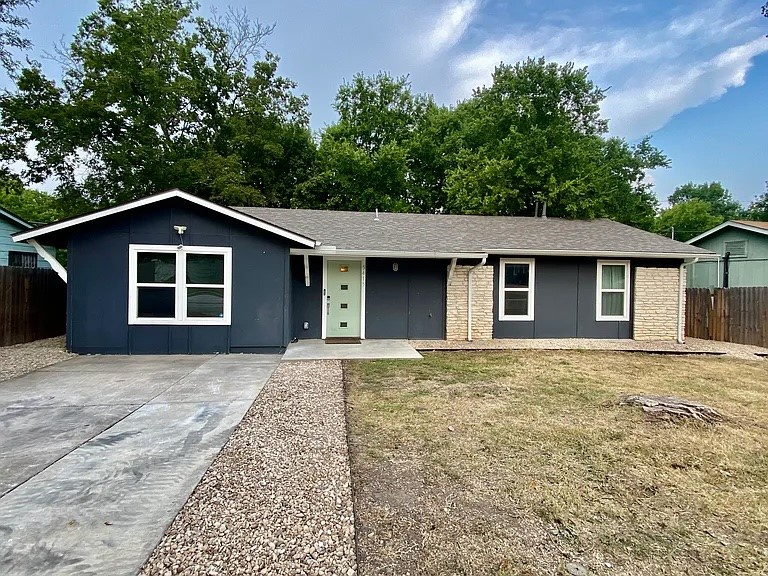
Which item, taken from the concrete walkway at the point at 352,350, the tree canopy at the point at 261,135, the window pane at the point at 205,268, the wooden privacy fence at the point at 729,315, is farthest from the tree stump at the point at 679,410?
the tree canopy at the point at 261,135

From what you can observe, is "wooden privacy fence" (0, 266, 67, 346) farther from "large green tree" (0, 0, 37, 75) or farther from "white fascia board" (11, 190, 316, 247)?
"large green tree" (0, 0, 37, 75)

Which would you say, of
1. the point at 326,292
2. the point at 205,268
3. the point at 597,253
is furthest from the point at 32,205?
the point at 597,253

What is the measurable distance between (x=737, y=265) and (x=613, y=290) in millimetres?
8389

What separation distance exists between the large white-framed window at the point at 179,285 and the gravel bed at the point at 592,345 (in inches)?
167

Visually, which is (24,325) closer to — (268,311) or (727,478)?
(268,311)

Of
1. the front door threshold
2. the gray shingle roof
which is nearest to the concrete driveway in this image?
the front door threshold

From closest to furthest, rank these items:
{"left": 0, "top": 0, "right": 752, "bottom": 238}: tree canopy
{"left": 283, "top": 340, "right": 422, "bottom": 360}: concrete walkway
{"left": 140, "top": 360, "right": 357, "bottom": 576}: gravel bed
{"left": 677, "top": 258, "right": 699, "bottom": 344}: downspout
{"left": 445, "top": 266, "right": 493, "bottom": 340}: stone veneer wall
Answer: {"left": 140, "top": 360, "right": 357, "bottom": 576}: gravel bed → {"left": 283, "top": 340, "right": 422, "bottom": 360}: concrete walkway → {"left": 445, "top": 266, "right": 493, "bottom": 340}: stone veneer wall → {"left": 677, "top": 258, "right": 699, "bottom": 344}: downspout → {"left": 0, "top": 0, "right": 752, "bottom": 238}: tree canopy

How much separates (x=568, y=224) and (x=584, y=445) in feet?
Answer: 35.0

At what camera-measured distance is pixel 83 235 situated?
8.03 metres

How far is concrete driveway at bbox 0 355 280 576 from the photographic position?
A: 231cm

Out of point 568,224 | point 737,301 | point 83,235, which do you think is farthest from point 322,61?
point 737,301

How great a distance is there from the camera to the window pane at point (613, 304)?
35.4 ft

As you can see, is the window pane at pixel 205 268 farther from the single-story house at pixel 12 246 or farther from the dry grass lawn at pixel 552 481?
the single-story house at pixel 12 246

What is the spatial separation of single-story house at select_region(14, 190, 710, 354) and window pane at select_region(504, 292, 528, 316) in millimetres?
26
